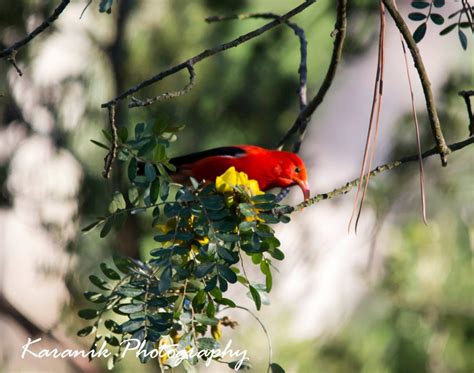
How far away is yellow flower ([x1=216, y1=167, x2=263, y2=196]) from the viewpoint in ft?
2.54

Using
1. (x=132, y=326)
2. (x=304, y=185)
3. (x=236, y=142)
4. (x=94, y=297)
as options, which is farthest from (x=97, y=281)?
(x=236, y=142)

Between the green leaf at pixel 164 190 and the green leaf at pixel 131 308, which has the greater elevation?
the green leaf at pixel 164 190

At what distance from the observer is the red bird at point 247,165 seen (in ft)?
3.59

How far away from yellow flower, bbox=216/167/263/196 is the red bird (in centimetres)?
26

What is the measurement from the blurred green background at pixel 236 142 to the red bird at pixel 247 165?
1141 millimetres

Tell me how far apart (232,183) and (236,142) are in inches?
64.1

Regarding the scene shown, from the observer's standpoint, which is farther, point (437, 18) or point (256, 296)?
point (437, 18)

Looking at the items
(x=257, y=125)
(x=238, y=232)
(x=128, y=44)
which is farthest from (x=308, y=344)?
(x=238, y=232)

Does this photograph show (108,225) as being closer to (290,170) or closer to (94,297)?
(94,297)

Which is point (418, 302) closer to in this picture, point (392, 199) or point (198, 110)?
point (392, 199)

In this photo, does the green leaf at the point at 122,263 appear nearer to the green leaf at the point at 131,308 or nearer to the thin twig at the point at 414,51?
the green leaf at the point at 131,308

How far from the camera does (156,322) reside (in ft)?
2.37

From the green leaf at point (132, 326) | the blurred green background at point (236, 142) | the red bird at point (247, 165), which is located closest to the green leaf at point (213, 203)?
the green leaf at point (132, 326)

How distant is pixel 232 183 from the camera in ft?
2.59
